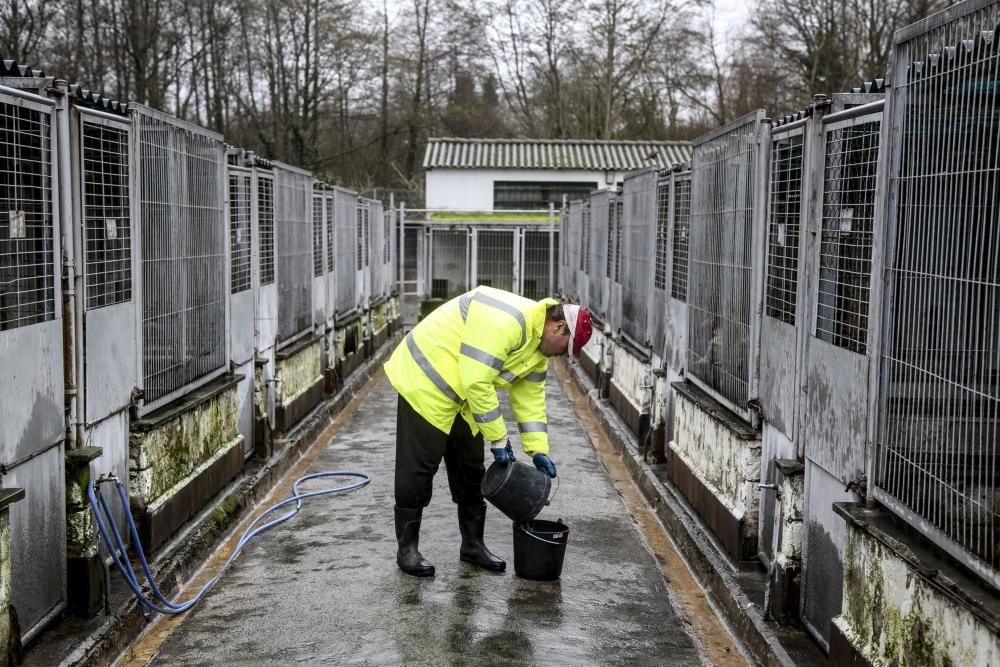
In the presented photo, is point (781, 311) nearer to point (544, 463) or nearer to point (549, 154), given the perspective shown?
point (544, 463)

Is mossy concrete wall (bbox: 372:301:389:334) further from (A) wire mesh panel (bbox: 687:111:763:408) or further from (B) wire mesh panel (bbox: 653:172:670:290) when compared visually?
(A) wire mesh panel (bbox: 687:111:763:408)

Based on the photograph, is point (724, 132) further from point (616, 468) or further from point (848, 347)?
point (616, 468)

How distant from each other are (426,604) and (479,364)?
1.43 metres

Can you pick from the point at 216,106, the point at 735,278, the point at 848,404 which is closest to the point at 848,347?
the point at 848,404

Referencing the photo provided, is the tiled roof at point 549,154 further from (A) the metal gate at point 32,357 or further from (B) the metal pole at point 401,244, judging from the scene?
(A) the metal gate at point 32,357

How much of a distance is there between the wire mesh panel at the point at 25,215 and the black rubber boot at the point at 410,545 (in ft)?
8.34

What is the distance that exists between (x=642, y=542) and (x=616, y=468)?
289 cm

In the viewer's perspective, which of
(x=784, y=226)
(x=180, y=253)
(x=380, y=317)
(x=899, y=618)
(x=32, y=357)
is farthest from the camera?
(x=380, y=317)

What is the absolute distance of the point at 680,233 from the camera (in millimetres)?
10250

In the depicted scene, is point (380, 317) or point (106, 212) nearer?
point (106, 212)

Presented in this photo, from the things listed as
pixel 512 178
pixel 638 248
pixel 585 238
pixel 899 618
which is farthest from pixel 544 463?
pixel 512 178

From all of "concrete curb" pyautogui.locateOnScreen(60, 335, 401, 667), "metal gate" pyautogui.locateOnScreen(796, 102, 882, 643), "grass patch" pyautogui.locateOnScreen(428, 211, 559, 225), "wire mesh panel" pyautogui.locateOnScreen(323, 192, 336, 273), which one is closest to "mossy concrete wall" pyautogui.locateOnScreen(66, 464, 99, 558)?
"concrete curb" pyautogui.locateOnScreen(60, 335, 401, 667)

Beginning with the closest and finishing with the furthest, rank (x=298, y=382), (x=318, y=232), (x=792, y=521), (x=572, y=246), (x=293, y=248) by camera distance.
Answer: (x=792, y=521) < (x=298, y=382) < (x=293, y=248) < (x=318, y=232) < (x=572, y=246)

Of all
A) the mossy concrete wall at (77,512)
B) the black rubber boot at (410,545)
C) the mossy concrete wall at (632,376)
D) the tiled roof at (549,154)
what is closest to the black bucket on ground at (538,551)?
the black rubber boot at (410,545)
